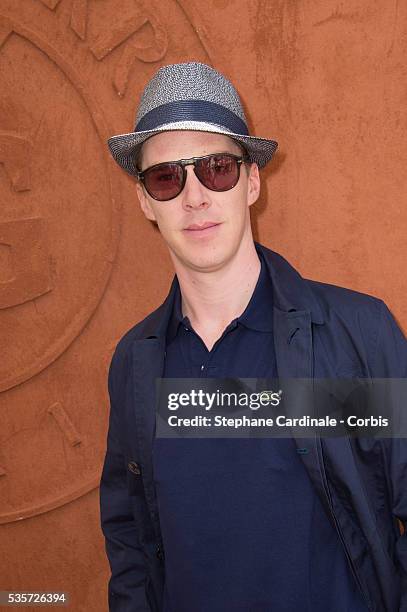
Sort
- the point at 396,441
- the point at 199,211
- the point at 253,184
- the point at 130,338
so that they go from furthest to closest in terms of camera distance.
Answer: the point at 130,338
the point at 253,184
the point at 199,211
the point at 396,441

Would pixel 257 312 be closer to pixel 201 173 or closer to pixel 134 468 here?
pixel 201 173

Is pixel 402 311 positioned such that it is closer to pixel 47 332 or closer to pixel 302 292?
pixel 302 292

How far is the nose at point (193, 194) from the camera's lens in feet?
5.32

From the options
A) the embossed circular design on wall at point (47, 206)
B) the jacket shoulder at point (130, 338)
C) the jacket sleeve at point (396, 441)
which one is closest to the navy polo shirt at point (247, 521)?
the jacket sleeve at point (396, 441)

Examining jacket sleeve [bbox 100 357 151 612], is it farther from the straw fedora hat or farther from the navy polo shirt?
the straw fedora hat

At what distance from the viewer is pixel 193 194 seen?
1.62m

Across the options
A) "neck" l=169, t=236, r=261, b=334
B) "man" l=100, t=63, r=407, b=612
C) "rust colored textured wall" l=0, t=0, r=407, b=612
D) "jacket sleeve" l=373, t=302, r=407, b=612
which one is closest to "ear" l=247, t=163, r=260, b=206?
"man" l=100, t=63, r=407, b=612

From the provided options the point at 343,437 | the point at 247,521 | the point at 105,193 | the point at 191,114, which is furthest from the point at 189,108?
the point at 247,521

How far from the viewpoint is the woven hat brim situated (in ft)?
5.28

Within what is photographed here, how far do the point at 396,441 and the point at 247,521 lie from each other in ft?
1.25

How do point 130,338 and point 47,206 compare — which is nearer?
point 130,338

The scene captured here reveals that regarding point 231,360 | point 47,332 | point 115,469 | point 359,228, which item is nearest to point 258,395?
point 231,360

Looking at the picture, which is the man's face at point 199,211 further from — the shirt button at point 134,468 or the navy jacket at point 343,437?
the shirt button at point 134,468

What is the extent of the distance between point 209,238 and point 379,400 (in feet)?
1.80
